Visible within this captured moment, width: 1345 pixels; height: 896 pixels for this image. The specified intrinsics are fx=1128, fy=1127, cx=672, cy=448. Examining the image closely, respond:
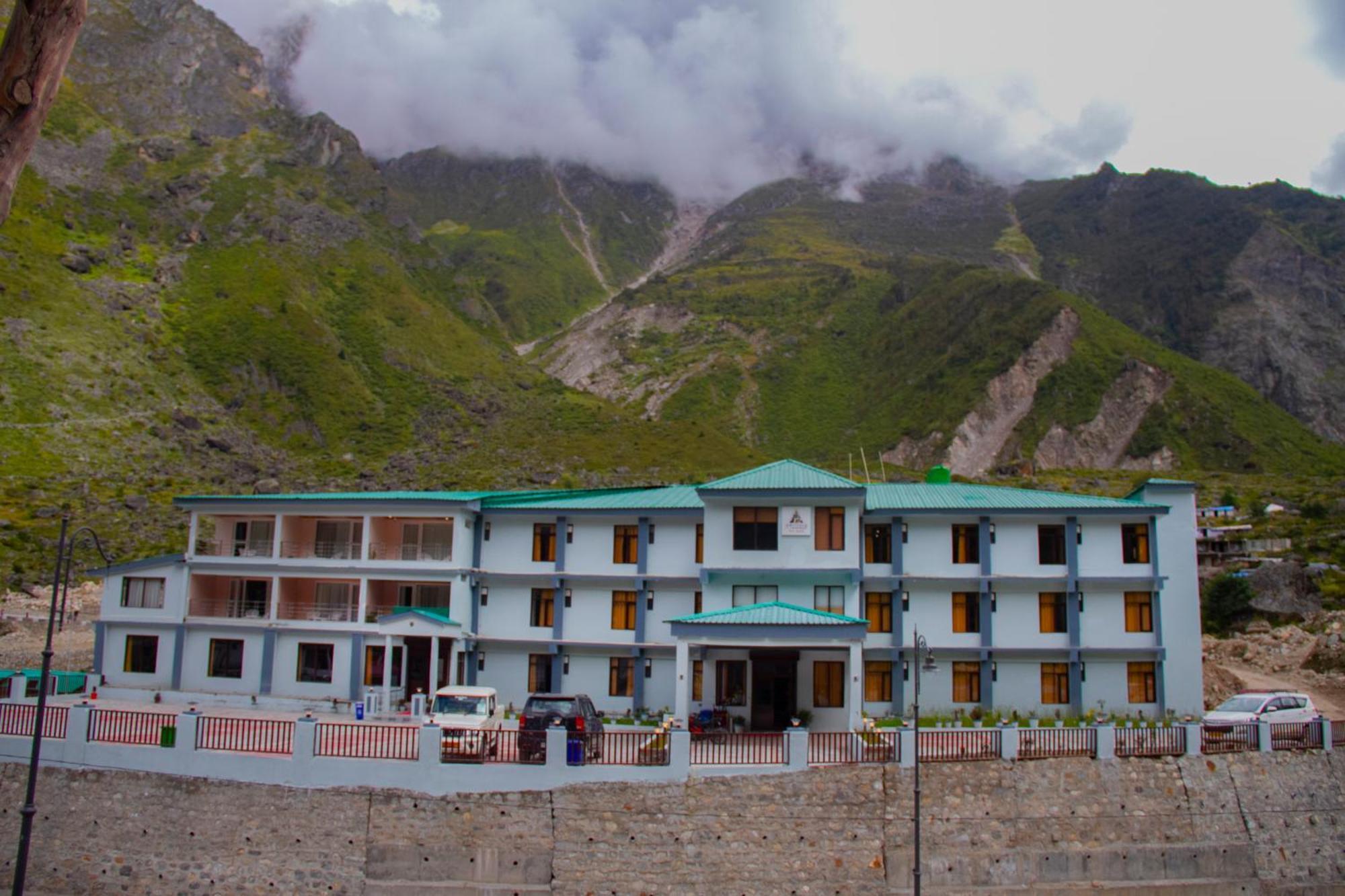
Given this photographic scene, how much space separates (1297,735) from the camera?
29.1 metres

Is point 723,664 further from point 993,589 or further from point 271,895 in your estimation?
point 271,895

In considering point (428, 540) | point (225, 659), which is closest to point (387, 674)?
point (428, 540)

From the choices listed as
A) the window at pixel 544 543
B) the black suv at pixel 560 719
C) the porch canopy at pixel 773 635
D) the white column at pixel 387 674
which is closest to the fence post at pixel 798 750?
the black suv at pixel 560 719

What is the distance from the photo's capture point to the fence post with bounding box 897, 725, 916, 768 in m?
26.0

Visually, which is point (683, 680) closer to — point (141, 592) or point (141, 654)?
point (141, 654)

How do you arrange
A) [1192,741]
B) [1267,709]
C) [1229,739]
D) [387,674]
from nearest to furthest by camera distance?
[1192,741], [1229,739], [1267,709], [387,674]

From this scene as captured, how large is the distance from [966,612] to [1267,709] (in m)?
9.04

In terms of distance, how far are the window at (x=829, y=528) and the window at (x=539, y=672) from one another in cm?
1020

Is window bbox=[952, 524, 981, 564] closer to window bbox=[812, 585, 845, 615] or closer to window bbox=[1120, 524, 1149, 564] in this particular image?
window bbox=[812, 585, 845, 615]

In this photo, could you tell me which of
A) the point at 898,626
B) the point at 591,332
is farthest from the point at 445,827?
the point at 591,332

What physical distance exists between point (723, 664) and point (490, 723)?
7632mm

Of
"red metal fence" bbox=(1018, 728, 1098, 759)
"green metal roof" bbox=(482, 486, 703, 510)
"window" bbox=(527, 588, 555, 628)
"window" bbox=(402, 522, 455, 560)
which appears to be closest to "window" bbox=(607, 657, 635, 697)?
"window" bbox=(527, 588, 555, 628)

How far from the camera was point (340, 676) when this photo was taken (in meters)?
37.9

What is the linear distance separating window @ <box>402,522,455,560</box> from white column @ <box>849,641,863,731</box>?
1456 cm
